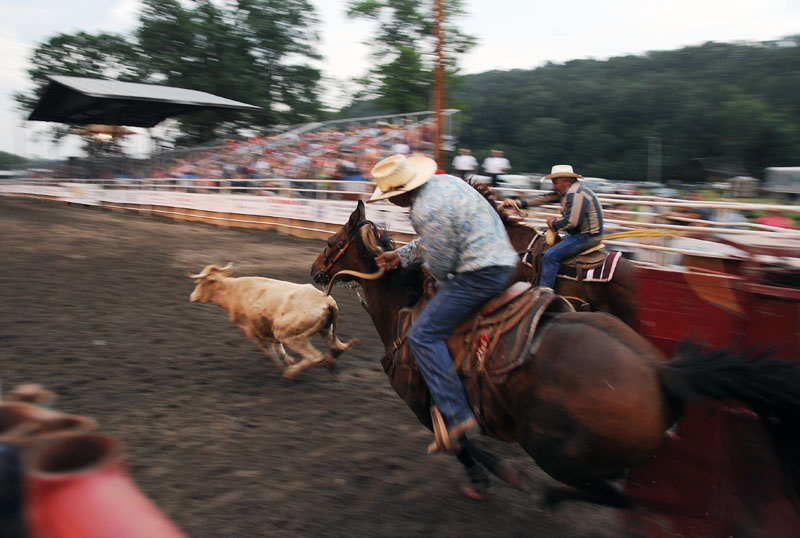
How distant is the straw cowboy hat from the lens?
3.36 metres

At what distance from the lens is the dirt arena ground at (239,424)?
340 cm

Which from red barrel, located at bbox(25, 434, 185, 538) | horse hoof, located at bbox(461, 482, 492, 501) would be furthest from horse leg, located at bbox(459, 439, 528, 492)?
red barrel, located at bbox(25, 434, 185, 538)

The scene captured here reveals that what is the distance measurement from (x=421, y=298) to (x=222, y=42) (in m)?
38.7

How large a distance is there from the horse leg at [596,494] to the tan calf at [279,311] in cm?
278

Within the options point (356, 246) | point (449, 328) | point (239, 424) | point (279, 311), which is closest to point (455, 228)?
point (449, 328)

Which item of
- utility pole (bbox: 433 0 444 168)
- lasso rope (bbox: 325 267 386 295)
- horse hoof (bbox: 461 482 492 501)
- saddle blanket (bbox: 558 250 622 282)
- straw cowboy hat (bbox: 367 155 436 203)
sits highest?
utility pole (bbox: 433 0 444 168)

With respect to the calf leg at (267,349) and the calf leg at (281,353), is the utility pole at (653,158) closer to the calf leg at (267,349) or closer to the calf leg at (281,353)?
the calf leg at (281,353)

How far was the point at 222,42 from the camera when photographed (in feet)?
124

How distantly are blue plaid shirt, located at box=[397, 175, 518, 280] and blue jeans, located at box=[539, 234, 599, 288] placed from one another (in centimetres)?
248

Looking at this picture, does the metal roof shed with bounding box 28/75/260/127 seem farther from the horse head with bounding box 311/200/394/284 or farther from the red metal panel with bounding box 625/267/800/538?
the red metal panel with bounding box 625/267/800/538

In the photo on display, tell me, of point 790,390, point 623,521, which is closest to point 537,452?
point 623,521

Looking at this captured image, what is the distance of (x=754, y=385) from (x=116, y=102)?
31.6 metres

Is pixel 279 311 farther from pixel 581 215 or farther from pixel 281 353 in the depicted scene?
pixel 581 215

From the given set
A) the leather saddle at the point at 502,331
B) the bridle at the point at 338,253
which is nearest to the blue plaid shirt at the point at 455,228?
the leather saddle at the point at 502,331
